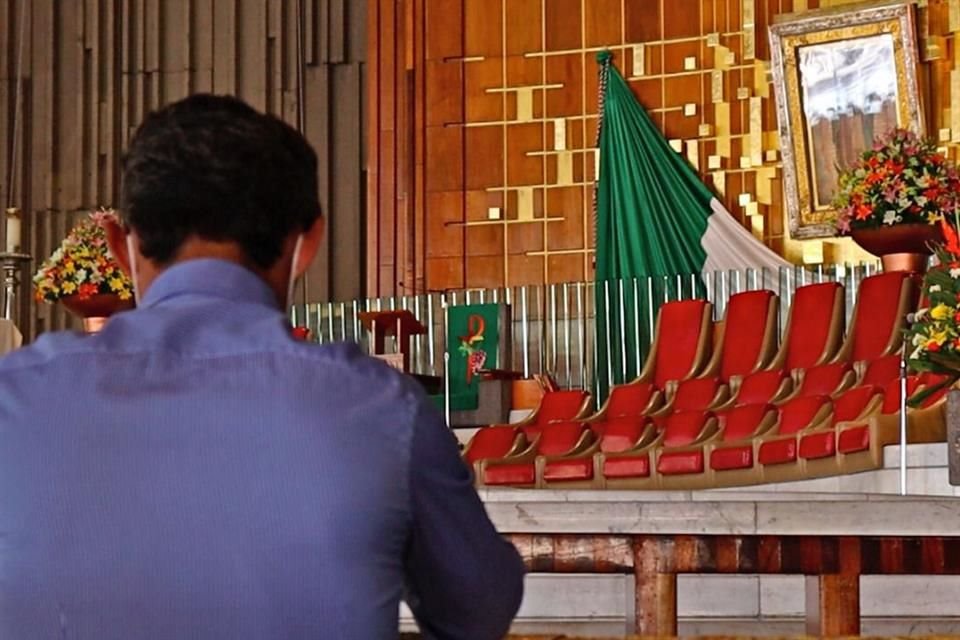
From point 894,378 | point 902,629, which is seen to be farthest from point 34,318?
point 902,629

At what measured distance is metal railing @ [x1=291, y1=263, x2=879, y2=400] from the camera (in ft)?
35.9

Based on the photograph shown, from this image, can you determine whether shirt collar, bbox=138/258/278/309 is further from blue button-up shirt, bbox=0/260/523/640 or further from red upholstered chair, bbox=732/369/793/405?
red upholstered chair, bbox=732/369/793/405

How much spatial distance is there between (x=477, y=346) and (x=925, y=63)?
311 cm

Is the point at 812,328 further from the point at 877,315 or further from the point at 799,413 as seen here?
the point at 799,413

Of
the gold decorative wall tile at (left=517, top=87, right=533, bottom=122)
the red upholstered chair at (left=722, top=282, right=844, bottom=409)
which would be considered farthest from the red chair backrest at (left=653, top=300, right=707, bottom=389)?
the gold decorative wall tile at (left=517, top=87, right=533, bottom=122)

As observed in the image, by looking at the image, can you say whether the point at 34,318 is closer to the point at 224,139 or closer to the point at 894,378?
the point at 894,378

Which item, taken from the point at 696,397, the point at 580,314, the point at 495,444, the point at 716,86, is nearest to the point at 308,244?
the point at 696,397

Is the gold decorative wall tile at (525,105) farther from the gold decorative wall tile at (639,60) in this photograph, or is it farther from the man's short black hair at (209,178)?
the man's short black hair at (209,178)

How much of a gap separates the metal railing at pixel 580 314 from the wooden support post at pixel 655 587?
24.3 ft

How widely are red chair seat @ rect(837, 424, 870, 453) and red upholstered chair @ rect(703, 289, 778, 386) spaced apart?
1535 mm

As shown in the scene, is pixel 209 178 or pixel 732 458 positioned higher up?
pixel 209 178

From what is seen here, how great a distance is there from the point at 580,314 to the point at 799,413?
4132 millimetres

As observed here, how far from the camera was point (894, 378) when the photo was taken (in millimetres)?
7457

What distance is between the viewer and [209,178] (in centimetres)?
131
